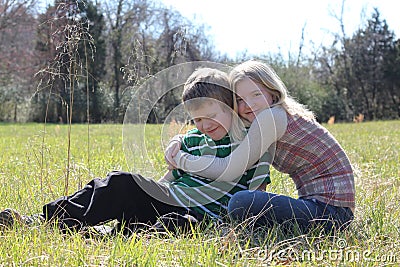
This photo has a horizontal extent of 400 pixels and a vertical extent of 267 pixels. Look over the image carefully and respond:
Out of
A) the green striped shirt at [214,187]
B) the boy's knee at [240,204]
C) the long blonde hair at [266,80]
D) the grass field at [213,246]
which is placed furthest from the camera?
the green striped shirt at [214,187]

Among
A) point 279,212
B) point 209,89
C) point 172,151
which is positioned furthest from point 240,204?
point 209,89

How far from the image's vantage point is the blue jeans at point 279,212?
8.02ft

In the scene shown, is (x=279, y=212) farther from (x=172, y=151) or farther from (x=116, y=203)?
(x=116, y=203)

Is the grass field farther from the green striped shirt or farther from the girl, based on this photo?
the green striped shirt

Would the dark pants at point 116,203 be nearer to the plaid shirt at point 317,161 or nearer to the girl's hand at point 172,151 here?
the girl's hand at point 172,151

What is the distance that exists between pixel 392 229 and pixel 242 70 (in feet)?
3.45

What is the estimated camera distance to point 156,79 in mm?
3172

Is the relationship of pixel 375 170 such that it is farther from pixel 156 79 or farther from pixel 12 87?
pixel 12 87

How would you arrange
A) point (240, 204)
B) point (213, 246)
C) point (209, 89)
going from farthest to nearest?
point (209, 89) < point (240, 204) < point (213, 246)

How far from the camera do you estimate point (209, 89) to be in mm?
2623

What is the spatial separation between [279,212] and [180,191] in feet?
1.78

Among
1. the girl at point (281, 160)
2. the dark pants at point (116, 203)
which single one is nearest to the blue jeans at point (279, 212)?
the girl at point (281, 160)

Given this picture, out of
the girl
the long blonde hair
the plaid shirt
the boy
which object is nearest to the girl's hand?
the girl

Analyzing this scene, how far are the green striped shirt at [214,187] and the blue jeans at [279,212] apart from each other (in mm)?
198
